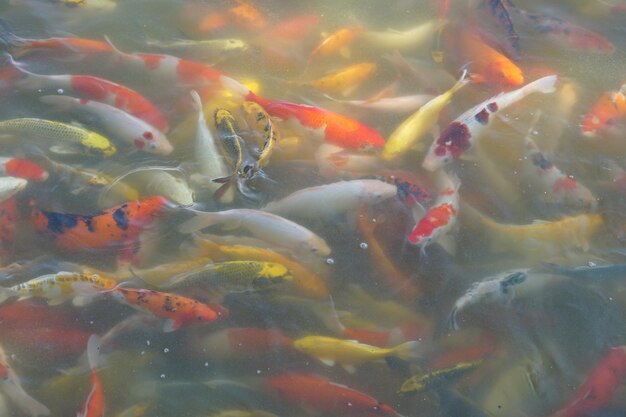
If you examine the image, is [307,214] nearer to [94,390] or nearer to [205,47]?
[94,390]

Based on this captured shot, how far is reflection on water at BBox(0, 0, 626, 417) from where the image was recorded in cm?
301

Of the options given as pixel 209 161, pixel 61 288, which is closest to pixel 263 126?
pixel 209 161

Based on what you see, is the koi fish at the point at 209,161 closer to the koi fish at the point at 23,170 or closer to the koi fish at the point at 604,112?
the koi fish at the point at 23,170

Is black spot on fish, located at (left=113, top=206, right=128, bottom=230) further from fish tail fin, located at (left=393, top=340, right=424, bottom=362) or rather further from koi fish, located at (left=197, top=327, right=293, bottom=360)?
fish tail fin, located at (left=393, top=340, right=424, bottom=362)

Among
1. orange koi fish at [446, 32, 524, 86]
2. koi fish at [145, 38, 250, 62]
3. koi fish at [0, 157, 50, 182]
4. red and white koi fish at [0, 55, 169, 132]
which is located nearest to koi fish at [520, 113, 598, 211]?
orange koi fish at [446, 32, 524, 86]

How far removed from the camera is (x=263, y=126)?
3.79 m

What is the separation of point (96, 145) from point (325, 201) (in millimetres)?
1538

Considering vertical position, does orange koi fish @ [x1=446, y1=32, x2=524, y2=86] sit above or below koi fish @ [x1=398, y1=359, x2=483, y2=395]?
above

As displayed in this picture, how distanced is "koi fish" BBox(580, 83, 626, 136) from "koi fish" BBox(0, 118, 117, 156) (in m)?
3.23

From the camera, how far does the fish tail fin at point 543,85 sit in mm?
4182

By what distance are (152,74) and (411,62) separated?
193 cm

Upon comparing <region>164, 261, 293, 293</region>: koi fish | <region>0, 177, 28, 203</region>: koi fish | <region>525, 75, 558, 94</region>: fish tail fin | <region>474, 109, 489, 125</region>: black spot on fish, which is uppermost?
<region>525, 75, 558, 94</region>: fish tail fin

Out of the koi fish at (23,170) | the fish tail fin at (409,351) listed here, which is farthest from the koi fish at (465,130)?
the koi fish at (23,170)

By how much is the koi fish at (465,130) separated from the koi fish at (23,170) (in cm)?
243
